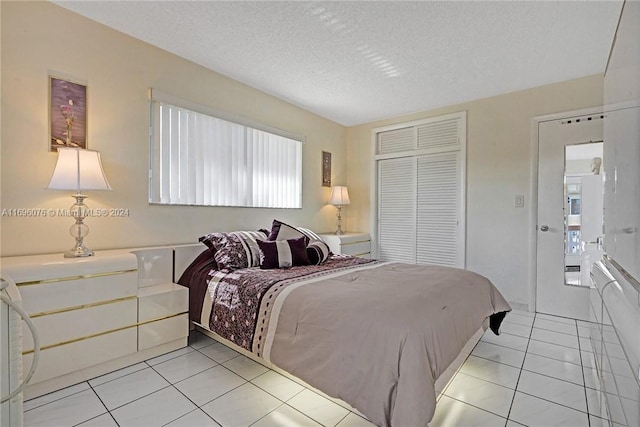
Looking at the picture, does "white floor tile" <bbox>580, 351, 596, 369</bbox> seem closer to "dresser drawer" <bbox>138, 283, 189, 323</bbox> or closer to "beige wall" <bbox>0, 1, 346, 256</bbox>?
"dresser drawer" <bbox>138, 283, 189, 323</bbox>

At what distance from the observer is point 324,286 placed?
1941 millimetres

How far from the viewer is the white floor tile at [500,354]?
2281 millimetres

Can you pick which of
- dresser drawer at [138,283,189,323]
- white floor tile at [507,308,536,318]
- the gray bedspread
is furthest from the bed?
white floor tile at [507,308,536,318]

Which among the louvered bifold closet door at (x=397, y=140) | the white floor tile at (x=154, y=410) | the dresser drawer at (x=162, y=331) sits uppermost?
the louvered bifold closet door at (x=397, y=140)

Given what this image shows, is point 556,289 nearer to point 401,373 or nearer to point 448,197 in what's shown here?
point 448,197

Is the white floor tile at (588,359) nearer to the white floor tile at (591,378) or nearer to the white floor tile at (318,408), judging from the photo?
the white floor tile at (591,378)

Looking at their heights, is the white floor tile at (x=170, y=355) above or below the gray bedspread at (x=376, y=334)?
below

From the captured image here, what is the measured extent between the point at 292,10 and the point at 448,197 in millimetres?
2915

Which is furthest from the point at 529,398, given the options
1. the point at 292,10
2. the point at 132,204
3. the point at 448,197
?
the point at 132,204

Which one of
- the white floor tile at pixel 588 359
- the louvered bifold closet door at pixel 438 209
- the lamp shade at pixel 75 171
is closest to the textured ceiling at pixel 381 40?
the louvered bifold closet door at pixel 438 209

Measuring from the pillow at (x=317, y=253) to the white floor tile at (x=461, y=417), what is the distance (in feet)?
4.87

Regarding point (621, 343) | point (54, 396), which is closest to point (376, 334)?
point (621, 343)

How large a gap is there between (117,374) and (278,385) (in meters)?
1.10

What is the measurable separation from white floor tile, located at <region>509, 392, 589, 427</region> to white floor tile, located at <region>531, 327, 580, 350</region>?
42.8 inches
